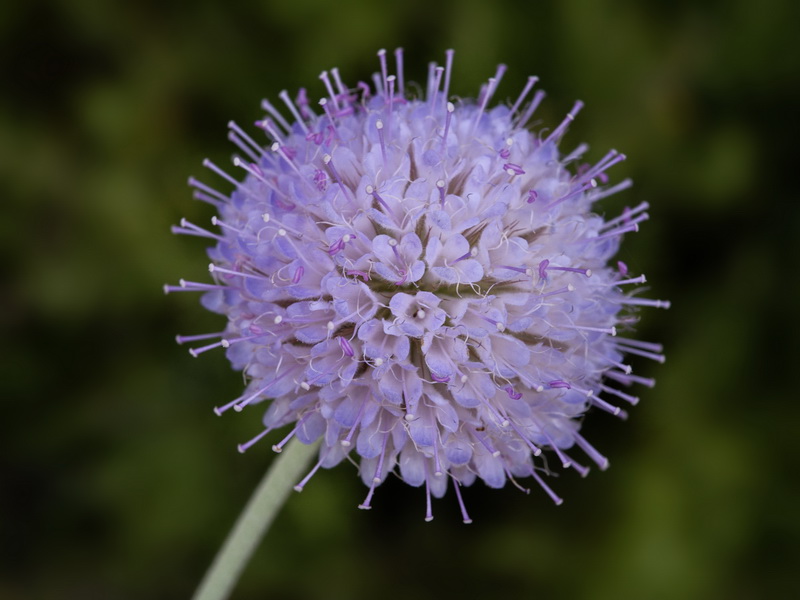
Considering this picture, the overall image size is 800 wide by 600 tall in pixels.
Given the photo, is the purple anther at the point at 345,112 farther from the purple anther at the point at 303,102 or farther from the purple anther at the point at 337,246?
the purple anther at the point at 337,246

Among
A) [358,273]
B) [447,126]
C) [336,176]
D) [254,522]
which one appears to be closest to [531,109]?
[447,126]

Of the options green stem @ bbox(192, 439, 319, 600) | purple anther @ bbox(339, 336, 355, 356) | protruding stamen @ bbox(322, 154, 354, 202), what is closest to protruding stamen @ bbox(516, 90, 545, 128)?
protruding stamen @ bbox(322, 154, 354, 202)

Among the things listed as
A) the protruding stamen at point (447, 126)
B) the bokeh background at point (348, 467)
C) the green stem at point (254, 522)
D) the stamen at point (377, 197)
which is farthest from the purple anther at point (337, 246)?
the bokeh background at point (348, 467)

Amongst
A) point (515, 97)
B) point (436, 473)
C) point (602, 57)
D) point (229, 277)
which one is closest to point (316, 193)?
point (229, 277)

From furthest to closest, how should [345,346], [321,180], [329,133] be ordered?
[329,133]
[321,180]
[345,346]

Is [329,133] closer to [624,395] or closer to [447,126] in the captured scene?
[447,126]
